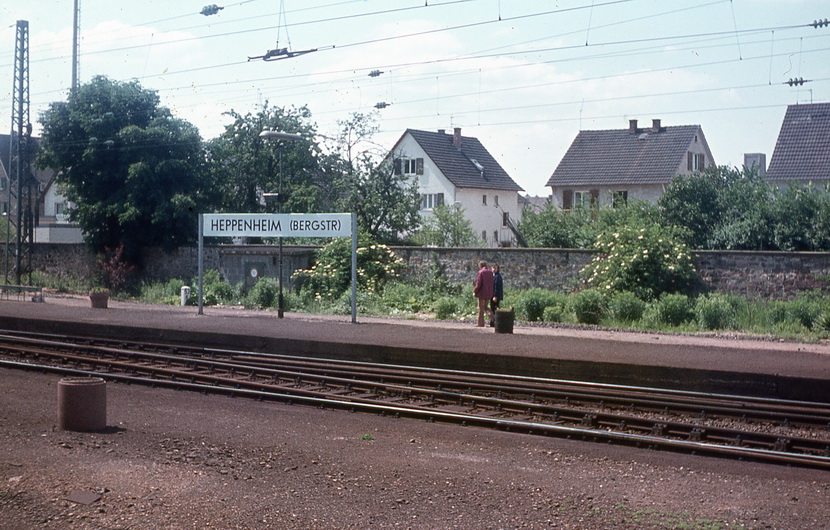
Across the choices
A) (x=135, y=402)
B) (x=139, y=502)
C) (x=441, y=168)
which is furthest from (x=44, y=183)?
(x=139, y=502)

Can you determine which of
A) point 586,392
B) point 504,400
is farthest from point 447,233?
point 504,400

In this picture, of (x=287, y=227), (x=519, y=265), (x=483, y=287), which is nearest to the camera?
(x=483, y=287)

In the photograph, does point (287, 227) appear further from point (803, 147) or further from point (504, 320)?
point (803, 147)

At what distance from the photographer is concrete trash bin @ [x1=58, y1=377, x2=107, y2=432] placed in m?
10.4

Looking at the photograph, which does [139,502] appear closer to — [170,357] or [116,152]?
[170,357]

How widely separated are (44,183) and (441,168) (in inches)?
1677

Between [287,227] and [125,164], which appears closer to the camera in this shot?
[287,227]

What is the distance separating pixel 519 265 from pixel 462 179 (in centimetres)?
3449

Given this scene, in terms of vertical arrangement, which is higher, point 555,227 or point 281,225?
point 555,227

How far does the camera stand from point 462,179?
62.5 metres

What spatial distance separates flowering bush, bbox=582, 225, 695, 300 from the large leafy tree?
64.9 ft

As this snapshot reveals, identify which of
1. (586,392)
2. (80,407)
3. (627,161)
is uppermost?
(627,161)

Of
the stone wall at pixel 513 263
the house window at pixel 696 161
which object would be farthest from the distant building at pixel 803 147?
the stone wall at pixel 513 263

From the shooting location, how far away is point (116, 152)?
128 feet
